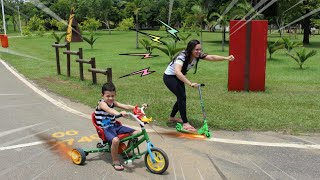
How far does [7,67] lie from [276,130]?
1407 centimetres

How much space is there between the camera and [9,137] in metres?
6.34

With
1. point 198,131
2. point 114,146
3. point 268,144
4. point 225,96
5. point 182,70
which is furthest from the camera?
point 225,96

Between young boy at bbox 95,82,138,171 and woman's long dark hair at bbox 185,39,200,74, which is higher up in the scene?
woman's long dark hair at bbox 185,39,200,74

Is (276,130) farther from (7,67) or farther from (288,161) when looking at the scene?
(7,67)

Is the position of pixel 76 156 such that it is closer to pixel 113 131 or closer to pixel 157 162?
pixel 113 131

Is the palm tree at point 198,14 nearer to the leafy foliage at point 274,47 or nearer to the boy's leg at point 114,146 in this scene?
the leafy foliage at point 274,47

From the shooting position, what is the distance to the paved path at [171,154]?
471cm

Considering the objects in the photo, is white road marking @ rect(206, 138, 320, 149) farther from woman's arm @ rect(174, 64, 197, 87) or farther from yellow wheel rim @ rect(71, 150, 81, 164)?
yellow wheel rim @ rect(71, 150, 81, 164)

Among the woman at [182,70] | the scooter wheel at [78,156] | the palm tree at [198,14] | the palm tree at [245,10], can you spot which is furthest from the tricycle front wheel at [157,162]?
the palm tree at [198,14]

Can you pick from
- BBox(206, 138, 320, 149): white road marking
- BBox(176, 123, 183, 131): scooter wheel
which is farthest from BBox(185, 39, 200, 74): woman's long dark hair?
BBox(206, 138, 320, 149): white road marking

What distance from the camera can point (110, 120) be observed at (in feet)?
16.9

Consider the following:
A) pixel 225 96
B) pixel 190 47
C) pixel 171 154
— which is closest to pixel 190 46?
pixel 190 47

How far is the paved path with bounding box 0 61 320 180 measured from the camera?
185 inches

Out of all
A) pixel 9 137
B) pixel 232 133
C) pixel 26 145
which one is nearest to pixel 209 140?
pixel 232 133
